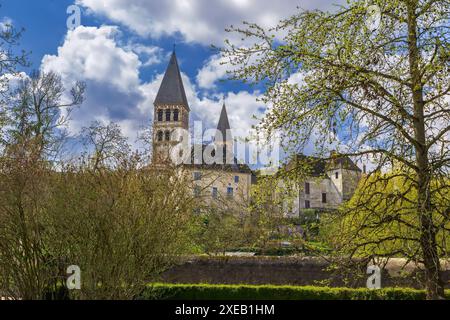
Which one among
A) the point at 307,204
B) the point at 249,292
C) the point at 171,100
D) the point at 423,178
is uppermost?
the point at 171,100

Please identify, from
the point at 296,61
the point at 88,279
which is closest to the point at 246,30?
the point at 296,61

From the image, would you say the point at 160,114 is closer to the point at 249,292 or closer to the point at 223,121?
the point at 223,121

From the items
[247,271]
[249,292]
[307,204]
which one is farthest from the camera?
[307,204]

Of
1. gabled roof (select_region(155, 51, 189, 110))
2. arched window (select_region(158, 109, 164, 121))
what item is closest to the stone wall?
gabled roof (select_region(155, 51, 189, 110))

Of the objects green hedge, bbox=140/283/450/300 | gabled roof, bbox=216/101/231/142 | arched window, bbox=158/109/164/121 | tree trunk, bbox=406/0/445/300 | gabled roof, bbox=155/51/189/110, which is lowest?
green hedge, bbox=140/283/450/300

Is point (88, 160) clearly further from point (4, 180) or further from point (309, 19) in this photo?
point (309, 19)

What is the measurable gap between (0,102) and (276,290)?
11.4 meters

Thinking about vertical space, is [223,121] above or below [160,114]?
below

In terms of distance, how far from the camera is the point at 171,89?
74.7 metres

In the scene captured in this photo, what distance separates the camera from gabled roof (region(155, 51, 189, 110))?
7381 cm

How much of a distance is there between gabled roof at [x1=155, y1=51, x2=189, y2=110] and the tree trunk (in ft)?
220

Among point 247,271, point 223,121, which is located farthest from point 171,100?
point 247,271

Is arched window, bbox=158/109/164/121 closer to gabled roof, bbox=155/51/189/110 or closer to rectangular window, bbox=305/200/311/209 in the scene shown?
gabled roof, bbox=155/51/189/110

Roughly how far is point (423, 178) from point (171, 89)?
225ft
